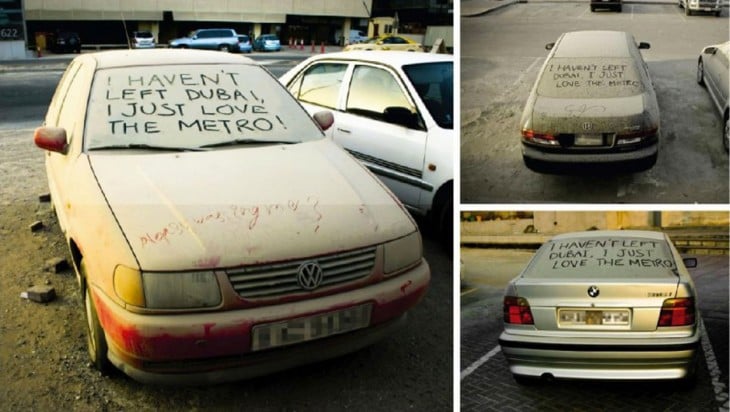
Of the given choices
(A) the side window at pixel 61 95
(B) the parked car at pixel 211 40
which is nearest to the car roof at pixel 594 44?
(A) the side window at pixel 61 95

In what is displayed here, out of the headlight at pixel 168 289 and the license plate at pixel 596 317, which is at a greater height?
the headlight at pixel 168 289

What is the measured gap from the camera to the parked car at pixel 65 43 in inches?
1271

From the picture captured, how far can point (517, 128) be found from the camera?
312cm

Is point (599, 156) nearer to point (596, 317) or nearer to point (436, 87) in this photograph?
point (596, 317)

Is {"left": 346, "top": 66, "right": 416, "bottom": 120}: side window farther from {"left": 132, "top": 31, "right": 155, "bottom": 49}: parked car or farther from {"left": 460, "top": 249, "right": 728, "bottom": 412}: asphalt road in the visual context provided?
{"left": 132, "top": 31, "right": 155, "bottom": 49}: parked car

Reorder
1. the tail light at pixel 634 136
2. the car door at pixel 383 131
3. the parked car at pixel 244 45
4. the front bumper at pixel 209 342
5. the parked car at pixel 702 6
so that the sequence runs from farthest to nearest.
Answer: the parked car at pixel 244 45 < the car door at pixel 383 131 < the parked car at pixel 702 6 < the tail light at pixel 634 136 < the front bumper at pixel 209 342

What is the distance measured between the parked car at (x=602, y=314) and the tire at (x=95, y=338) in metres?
1.60

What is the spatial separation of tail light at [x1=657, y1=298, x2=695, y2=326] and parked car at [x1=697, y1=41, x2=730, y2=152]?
67cm

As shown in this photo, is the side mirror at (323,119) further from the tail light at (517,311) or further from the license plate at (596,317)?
the license plate at (596,317)

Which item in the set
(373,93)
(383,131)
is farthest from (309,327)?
(373,93)

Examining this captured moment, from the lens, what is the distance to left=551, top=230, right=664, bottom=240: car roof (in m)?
2.85

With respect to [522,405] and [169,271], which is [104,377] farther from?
[522,405]

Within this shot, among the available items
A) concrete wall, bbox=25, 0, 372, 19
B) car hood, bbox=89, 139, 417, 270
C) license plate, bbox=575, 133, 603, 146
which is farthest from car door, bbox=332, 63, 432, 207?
concrete wall, bbox=25, 0, 372, 19

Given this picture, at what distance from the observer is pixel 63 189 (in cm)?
351
